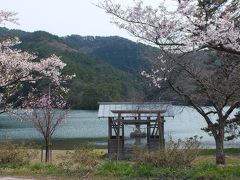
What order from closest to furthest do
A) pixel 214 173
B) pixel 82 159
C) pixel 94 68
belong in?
pixel 214 173 → pixel 82 159 → pixel 94 68

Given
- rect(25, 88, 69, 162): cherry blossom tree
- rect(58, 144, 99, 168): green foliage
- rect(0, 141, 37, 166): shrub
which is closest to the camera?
rect(58, 144, 99, 168): green foliage

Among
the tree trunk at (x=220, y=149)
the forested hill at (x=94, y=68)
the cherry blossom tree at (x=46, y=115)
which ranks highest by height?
the forested hill at (x=94, y=68)

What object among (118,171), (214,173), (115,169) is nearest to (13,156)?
(115,169)

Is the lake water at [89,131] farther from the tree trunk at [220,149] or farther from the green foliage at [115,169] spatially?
the green foliage at [115,169]

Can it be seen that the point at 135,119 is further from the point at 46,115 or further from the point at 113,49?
the point at 113,49

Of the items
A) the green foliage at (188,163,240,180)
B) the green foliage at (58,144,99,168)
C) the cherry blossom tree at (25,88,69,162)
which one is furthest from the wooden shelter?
the green foliage at (188,163,240,180)

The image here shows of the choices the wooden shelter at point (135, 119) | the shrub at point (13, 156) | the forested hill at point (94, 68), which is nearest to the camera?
the shrub at point (13, 156)

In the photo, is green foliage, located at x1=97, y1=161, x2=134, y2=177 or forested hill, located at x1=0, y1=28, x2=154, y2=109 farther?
forested hill, located at x1=0, y1=28, x2=154, y2=109

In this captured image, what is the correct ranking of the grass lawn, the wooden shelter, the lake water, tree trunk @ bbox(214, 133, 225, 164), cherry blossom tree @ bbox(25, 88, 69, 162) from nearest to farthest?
the grass lawn
tree trunk @ bbox(214, 133, 225, 164)
cherry blossom tree @ bbox(25, 88, 69, 162)
the wooden shelter
the lake water

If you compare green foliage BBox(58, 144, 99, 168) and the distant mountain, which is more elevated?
the distant mountain

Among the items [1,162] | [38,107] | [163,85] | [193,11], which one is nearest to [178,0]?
[193,11]

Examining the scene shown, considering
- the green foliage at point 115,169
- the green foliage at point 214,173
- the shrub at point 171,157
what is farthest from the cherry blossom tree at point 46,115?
the green foliage at point 214,173

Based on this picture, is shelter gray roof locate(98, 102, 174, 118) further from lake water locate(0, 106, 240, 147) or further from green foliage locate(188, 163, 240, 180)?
green foliage locate(188, 163, 240, 180)

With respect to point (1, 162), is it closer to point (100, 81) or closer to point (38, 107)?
point (38, 107)
